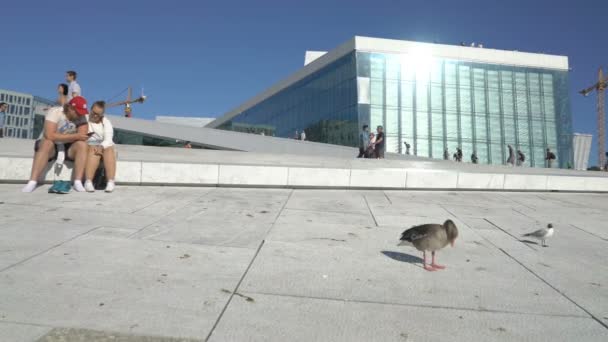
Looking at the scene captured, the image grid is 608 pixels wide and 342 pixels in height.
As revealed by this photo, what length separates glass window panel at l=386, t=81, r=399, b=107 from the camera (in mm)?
37844

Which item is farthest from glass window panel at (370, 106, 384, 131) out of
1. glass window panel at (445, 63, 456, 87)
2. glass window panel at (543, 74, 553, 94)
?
glass window panel at (543, 74, 553, 94)

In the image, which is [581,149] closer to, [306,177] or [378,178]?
[378,178]

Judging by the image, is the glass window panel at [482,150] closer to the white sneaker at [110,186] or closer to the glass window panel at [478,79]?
the glass window panel at [478,79]

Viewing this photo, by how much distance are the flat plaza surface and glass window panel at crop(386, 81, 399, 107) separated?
3318 cm

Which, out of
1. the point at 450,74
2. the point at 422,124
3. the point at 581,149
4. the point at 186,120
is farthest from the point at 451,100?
the point at 186,120

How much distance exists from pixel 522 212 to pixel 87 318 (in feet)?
20.8

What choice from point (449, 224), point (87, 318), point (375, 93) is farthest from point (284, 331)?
point (375, 93)

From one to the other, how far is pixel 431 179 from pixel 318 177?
2.44m

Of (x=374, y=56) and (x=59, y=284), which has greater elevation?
(x=374, y=56)

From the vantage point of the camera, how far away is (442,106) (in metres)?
39.5

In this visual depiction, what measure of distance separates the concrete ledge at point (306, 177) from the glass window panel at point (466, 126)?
31.0 meters

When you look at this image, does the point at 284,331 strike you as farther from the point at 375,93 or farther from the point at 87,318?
the point at 375,93

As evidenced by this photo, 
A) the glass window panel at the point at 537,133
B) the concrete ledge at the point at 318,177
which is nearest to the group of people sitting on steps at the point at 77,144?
the concrete ledge at the point at 318,177

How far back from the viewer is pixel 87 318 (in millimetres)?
2189
